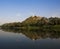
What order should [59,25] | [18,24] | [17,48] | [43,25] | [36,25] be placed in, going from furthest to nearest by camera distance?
[18,24], [36,25], [43,25], [59,25], [17,48]

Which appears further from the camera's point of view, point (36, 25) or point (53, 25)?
point (36, 25)

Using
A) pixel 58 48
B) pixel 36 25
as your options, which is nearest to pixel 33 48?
pixel 58 48

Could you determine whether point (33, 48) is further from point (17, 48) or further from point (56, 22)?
point (56, 22)

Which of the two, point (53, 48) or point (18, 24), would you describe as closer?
point (53, 48)

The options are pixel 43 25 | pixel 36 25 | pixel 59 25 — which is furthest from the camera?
pixel 36 25

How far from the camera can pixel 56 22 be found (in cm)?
10681

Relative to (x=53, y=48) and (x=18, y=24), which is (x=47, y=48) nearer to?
(x=53, y=48)

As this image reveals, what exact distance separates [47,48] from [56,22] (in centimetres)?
9029

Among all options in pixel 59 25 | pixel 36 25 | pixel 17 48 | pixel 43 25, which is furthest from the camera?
pixel 36 25

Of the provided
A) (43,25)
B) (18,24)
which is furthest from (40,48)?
(18,24)

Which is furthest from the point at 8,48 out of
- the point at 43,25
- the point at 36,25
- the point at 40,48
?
the point at 36,25

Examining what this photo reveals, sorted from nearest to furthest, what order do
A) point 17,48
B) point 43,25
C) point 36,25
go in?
point 17,48 < point 43,25 < point 36,25

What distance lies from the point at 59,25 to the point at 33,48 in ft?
278

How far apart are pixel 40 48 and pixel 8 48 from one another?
4.08 meters
